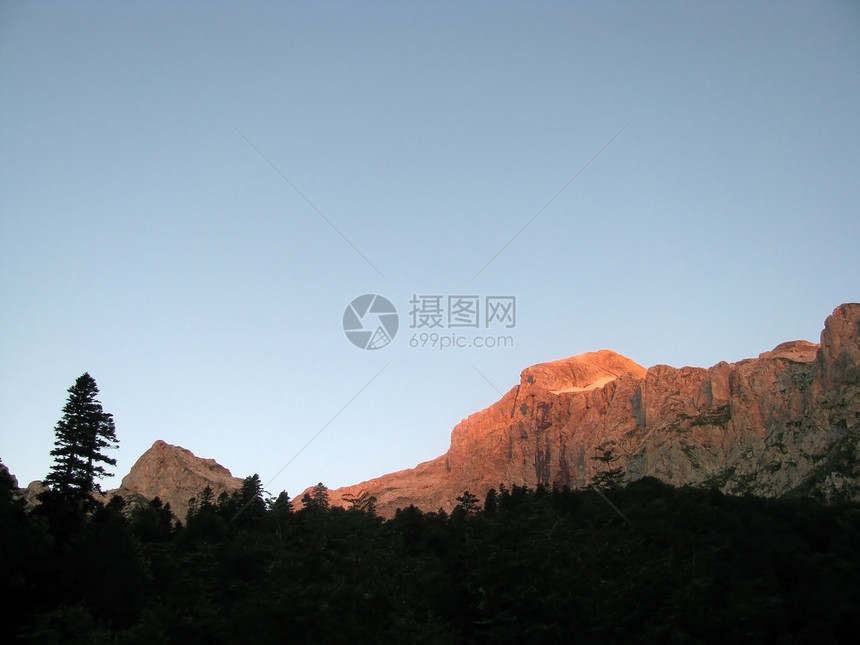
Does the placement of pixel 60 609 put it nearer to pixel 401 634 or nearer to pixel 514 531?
pixel 401 634

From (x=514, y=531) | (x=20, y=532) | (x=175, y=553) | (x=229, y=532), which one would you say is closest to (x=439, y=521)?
(x=229, y=532)

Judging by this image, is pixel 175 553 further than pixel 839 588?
Yes

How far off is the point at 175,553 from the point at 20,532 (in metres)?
19.1

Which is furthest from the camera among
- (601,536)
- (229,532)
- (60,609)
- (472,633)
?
(229,532)

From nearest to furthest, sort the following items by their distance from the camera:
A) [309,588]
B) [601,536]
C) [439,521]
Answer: [309,588]
[601,536]
[439,521]

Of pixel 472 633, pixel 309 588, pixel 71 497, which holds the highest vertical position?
pixel 71 497

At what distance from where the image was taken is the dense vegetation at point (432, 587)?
134 feet

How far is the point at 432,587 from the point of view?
56.5 meters

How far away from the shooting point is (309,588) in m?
39.1

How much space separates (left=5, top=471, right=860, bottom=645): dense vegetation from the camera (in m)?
40.7

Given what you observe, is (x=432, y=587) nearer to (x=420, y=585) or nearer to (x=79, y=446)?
(x=420, y=585)

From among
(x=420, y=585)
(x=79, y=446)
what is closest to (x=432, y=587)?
(x=420, y=585)

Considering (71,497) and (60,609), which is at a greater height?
(71,497)

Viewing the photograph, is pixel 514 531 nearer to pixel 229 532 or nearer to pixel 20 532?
pixel 20 532
